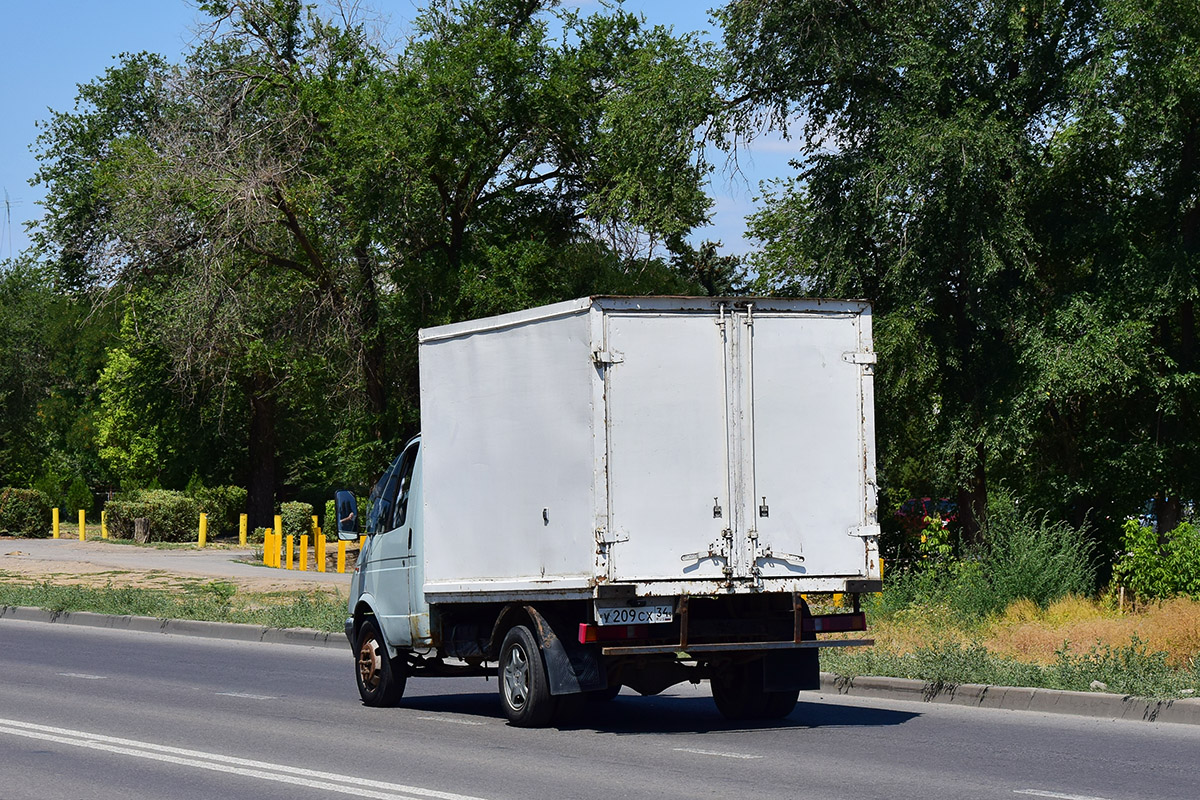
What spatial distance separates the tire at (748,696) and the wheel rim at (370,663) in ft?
9.80

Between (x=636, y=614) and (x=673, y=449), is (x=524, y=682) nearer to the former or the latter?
(x=636, y=614)

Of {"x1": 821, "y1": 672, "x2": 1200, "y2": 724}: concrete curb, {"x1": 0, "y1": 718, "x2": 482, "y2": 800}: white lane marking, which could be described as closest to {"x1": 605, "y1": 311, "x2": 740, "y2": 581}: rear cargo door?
{"x1": 0, "y1": 718, "x2": 482, "y2": 800}: white lane marking

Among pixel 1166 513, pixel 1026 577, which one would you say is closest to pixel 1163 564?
pixel 1026 577

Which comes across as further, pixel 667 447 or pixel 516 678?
pixel 516 678

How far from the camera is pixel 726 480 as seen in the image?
10742 millimetres

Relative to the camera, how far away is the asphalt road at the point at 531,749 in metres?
8.56

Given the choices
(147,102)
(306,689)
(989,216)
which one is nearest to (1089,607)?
(989,216)

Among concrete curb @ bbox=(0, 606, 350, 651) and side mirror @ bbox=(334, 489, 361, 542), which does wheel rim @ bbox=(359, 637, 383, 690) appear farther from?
concrete curb @ bbox=(0, 606, 350, 651)

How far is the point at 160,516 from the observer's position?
146 feet

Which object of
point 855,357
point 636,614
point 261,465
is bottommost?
point 636,614

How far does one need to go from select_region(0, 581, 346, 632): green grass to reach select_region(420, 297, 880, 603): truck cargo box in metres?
9.08

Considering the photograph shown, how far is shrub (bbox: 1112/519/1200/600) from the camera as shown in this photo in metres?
17.2

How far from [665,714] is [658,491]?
2778 mm

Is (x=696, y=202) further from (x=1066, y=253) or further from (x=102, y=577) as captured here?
(x=102, y=577)
